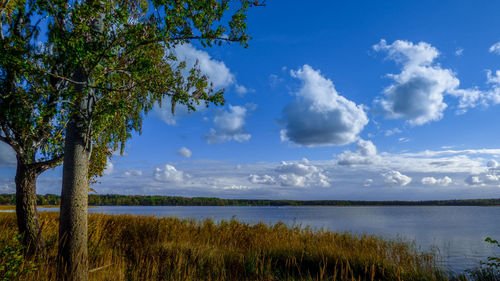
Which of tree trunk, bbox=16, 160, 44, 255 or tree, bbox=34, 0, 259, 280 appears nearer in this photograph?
tree, bbox=34, 0, 259, 280

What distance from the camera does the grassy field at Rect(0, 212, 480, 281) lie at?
639 centimetres

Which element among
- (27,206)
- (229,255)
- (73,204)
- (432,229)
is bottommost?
(432,229)

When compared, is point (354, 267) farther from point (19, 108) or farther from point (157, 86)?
point (19, 108)

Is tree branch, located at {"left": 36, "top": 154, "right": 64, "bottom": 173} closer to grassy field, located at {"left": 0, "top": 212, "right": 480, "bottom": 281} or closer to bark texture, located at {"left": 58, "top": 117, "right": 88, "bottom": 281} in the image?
grassy field, located at {"left": 0, "top": 212, "right": 480, "bottom": 281}

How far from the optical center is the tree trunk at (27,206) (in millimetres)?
7605

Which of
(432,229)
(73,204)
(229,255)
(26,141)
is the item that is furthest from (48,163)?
(432,229)

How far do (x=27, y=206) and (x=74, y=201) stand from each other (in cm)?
312

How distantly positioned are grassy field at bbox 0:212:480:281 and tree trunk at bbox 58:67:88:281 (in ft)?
1.57

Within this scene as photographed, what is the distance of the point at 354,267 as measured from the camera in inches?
352

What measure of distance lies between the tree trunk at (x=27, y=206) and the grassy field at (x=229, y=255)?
492 millimetres

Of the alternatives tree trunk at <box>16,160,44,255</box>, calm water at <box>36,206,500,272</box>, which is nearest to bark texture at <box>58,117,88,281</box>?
tree trunk at <box>16,160,44,255</box>

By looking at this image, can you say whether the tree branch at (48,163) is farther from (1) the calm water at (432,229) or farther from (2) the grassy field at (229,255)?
(1) the calm water at (432,229)

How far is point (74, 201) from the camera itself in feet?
19.1

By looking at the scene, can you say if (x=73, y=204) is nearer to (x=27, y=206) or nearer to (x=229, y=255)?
(x=27, y=206)
